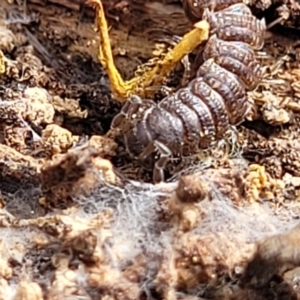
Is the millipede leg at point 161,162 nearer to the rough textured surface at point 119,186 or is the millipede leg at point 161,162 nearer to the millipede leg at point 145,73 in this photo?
the rough textured surface at point 119,186

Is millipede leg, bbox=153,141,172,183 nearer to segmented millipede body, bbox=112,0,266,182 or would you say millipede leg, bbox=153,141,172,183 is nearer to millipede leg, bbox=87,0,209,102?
segmented millipede body, bbox=112,0,266,182

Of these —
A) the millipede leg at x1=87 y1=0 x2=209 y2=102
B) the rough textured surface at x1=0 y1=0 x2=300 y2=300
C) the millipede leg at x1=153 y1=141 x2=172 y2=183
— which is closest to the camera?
the rough textured surface at x1=0 y1=0 x2=300 y2=300

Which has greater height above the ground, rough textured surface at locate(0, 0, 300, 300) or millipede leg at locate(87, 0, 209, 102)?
millipede leg at locate(87, 0, 209, 102)

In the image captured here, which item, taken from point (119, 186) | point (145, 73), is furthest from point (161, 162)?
point (145, 73)

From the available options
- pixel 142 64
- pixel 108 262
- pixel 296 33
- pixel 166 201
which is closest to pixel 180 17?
pixel 142 64

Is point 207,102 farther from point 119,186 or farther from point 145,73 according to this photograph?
point 119,186

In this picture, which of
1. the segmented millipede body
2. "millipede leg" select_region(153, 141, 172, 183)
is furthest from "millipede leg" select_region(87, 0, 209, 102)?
"millipede leg" select_region(153, 141, 172, 183)

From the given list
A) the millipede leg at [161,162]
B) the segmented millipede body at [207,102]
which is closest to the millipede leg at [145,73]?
the segmented millipede body at [207,102]

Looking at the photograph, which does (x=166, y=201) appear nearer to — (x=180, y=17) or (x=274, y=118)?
(x=274, y=118)
